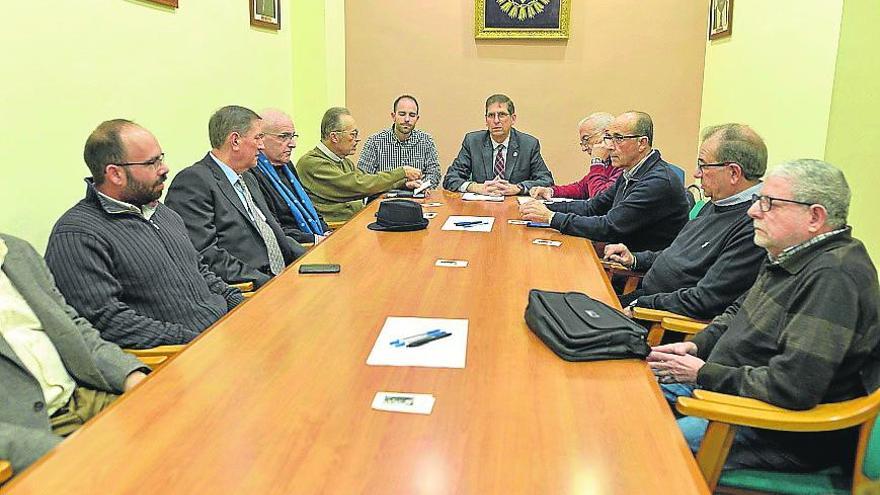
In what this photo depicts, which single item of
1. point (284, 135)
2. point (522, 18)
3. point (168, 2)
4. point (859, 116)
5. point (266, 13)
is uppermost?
point (522, 18)

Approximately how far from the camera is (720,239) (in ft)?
9.04

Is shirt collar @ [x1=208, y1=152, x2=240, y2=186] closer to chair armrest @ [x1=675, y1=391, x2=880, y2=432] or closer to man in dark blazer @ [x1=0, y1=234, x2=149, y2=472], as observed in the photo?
man in dark blazer @ [x1=0, y1=234, x2=149, y2=472]

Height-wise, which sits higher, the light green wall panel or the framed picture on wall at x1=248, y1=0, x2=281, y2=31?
the framed picture on wall at x1=248, y1=0, x2=281, y2=31

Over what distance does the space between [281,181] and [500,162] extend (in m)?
1.86

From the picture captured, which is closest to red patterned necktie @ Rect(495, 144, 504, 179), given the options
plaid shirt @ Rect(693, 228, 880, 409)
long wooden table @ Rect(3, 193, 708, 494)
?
long wooden table @ Rect(3, 193, 708, 494)

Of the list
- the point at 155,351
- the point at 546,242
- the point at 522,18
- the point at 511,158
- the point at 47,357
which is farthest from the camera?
the point at 522,18

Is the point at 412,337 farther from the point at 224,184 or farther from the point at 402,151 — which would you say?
the point at 402,151

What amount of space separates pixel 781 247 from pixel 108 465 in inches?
69.8

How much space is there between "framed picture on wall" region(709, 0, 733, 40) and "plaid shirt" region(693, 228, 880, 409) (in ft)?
12.5

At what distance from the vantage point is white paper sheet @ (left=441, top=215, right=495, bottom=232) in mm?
3648

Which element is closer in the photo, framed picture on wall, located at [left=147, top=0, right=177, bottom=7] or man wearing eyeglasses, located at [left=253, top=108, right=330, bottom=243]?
framed picture on wall, located at [left=147, top=0, right=177, bottom=7]

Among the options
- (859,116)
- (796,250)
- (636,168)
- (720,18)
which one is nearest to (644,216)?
(636,168)

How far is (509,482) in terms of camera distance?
1.24 metres

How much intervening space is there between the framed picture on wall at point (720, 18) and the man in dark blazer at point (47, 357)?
15.5 ft
